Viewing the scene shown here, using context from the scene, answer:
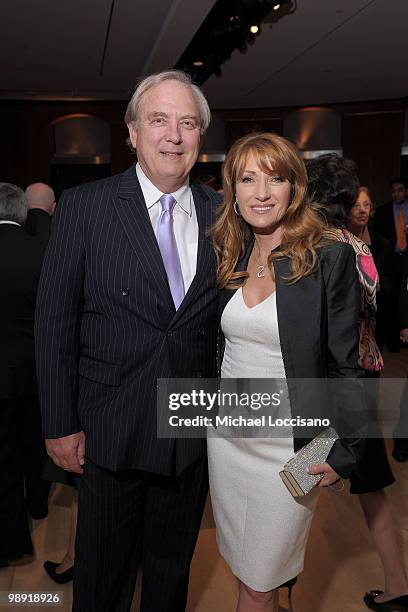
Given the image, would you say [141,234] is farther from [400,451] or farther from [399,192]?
[399,192]

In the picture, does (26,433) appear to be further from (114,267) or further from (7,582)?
(114,267)

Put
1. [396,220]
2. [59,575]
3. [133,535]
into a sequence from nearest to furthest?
[133,535]
[59,575]
[396,220]

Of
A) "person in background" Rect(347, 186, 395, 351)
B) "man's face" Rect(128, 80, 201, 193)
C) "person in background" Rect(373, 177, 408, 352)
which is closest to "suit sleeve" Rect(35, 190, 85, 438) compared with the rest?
"man's face" Rect(128, 80, 201, 193)

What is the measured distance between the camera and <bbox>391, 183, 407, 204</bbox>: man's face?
745cm

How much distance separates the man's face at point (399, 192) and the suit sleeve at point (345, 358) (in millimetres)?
6293

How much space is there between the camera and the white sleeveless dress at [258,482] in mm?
1671

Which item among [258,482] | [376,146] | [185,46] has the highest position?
[185,46]

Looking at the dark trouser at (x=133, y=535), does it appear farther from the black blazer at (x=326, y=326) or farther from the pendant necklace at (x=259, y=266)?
the pendant necklace at (x=259, y=266)

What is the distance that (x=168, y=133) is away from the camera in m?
1.67

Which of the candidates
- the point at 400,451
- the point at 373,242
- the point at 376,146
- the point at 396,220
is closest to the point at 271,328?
the point at 373,242

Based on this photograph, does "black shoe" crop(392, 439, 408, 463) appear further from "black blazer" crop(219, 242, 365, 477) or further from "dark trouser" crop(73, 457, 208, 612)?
"black blazer" crop(219, 242, 365, 477)

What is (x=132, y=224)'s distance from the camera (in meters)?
1.65

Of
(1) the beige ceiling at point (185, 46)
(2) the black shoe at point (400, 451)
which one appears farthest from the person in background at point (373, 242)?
(1) the beige ceiling at point (185, 46)

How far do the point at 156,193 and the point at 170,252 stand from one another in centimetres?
19
